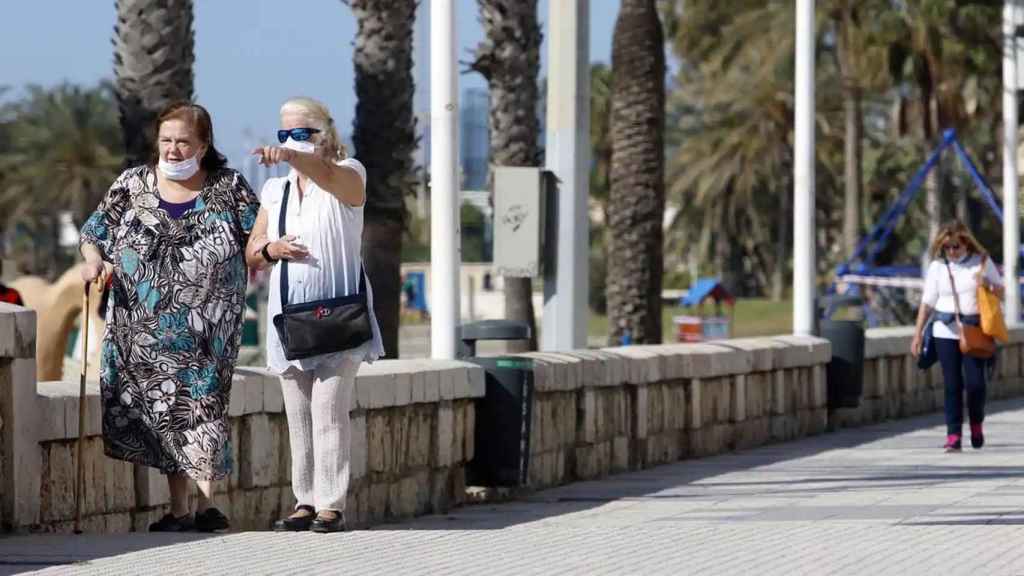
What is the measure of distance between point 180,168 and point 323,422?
3.60 feet

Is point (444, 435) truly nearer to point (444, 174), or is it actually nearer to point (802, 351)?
point (444, 174)

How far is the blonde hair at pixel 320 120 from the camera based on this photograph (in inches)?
319

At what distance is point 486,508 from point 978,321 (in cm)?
473

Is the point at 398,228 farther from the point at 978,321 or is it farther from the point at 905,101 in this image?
the point at 905,101

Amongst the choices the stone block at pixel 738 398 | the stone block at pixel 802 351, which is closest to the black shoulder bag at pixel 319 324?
the stone block at pixel 738 398

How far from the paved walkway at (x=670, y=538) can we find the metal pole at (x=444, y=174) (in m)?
1.06

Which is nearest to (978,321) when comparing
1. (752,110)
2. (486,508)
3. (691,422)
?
(691,422)

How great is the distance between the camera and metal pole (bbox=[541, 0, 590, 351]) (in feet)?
47.8

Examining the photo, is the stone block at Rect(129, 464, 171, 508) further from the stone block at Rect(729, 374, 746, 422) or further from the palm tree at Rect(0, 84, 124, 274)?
the palm tree at Rect(0, 84, 124, 274)

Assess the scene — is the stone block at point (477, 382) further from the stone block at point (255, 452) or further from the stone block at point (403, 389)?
the stone block at point (255, 452)

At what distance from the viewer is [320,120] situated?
26.7 feet

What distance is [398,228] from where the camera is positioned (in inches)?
778

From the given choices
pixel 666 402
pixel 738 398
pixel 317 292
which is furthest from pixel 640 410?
pixel 317 292

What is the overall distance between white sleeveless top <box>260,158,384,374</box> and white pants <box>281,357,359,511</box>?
0.06 m
